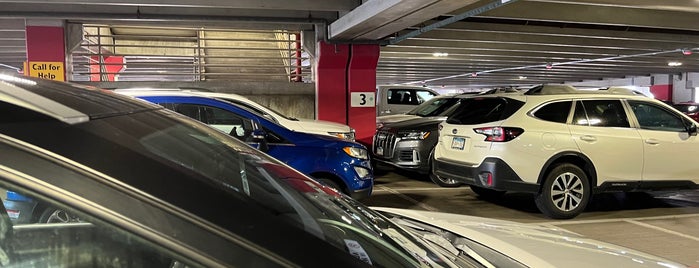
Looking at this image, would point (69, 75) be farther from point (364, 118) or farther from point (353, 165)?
point (353, 165)

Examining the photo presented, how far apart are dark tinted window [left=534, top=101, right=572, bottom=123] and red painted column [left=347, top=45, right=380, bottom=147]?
4832 millimetres

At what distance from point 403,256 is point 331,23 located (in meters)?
9.11

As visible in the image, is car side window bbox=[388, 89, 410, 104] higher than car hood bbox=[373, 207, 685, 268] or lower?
higher

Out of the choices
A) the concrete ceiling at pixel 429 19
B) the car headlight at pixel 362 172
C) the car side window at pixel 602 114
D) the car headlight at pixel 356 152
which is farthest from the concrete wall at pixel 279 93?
the car side window at pixel 602 114

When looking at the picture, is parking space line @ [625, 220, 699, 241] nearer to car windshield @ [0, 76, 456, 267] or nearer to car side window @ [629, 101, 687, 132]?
car side window @ [629, 101, 687, 132]

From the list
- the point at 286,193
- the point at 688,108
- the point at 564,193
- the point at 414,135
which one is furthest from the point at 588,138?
the point at 688,108

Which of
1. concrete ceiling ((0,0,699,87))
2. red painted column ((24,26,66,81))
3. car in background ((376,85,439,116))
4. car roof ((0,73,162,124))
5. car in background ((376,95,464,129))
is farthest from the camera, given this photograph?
car in background ((376,85,439,116))

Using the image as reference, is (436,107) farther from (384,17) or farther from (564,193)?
(564,193)

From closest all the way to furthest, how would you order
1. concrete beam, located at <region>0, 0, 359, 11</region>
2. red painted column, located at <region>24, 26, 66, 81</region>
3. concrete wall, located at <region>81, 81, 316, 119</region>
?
concrete beam, located at <region>0, 0, 359, 11</region>
red painted column, located at <region>24, 26, 66, 81</region>
concrete wall, located at <region>81, 81, 316, 119</region>

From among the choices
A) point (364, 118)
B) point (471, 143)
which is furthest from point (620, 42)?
point (471, 143)

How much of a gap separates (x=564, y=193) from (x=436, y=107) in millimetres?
4517

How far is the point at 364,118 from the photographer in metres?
11.0

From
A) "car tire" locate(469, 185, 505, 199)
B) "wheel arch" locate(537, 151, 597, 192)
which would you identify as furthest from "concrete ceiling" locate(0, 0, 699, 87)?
"car tire" locate(469, 185, 505, 199)

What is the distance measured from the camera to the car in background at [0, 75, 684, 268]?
946 mm
